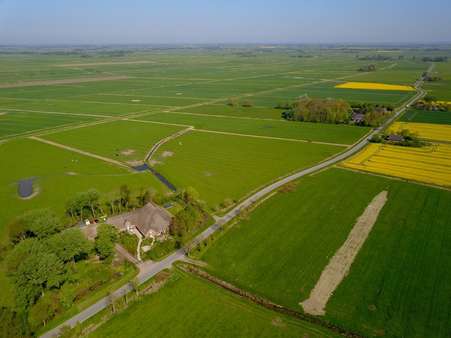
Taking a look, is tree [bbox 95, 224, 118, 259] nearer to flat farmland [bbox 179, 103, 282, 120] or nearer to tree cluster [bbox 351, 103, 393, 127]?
flat farmland [bbox 179, 103, 282, 120]

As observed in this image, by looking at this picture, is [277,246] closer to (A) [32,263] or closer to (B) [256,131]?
(A) [32,263]

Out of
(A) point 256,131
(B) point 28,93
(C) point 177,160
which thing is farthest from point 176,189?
(B) point 28,93

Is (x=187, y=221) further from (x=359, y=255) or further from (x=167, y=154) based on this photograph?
(x=167, y=154)

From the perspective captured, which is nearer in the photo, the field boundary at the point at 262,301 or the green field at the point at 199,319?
the green field at the point at 199,319

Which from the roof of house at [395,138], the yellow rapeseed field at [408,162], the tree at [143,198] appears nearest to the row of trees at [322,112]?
the roof of house at [395,138]

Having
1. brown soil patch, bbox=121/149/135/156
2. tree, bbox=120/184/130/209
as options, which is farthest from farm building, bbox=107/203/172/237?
brown soil patch, bbox=121/149/135/156

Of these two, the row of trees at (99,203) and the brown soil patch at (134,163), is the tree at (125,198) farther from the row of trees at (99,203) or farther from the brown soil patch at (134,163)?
the brown soil patch at (134,163)
